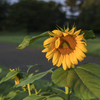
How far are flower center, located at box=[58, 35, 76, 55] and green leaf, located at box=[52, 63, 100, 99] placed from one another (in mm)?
154

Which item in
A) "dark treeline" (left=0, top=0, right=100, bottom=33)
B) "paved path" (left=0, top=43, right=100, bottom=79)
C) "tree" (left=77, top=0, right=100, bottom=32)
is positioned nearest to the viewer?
"paved path" (left=0, top=43, right=100, bottom=79)

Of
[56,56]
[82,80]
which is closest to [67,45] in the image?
[56,56]

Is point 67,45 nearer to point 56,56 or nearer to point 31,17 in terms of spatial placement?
point 56,56

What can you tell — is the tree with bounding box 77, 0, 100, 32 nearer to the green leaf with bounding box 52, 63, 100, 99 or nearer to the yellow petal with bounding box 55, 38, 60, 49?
the green leaf with bounding box 52, 63, 100, 99

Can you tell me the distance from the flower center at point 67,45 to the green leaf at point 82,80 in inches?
6.1

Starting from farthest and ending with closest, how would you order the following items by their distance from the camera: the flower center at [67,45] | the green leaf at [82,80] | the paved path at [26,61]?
1. the paved path at [26,61]
2. the flower center at [67,45]
3. the green leaf at [82,80]

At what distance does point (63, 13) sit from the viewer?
5134 cm

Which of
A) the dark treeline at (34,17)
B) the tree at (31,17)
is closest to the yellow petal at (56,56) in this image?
the dark treeline at (34,17)

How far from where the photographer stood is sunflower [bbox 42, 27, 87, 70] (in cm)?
108

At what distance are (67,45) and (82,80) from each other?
287mm

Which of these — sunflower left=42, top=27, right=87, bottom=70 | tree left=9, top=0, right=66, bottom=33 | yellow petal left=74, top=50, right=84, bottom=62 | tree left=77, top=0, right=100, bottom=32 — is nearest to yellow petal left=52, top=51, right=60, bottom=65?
sunflower left=42, top=27, right=87, bottom=70

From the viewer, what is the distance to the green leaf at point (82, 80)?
1.00 metres

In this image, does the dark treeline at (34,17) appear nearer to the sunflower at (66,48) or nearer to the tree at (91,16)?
the tree at (91,16)

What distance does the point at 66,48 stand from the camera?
3.84 feet
